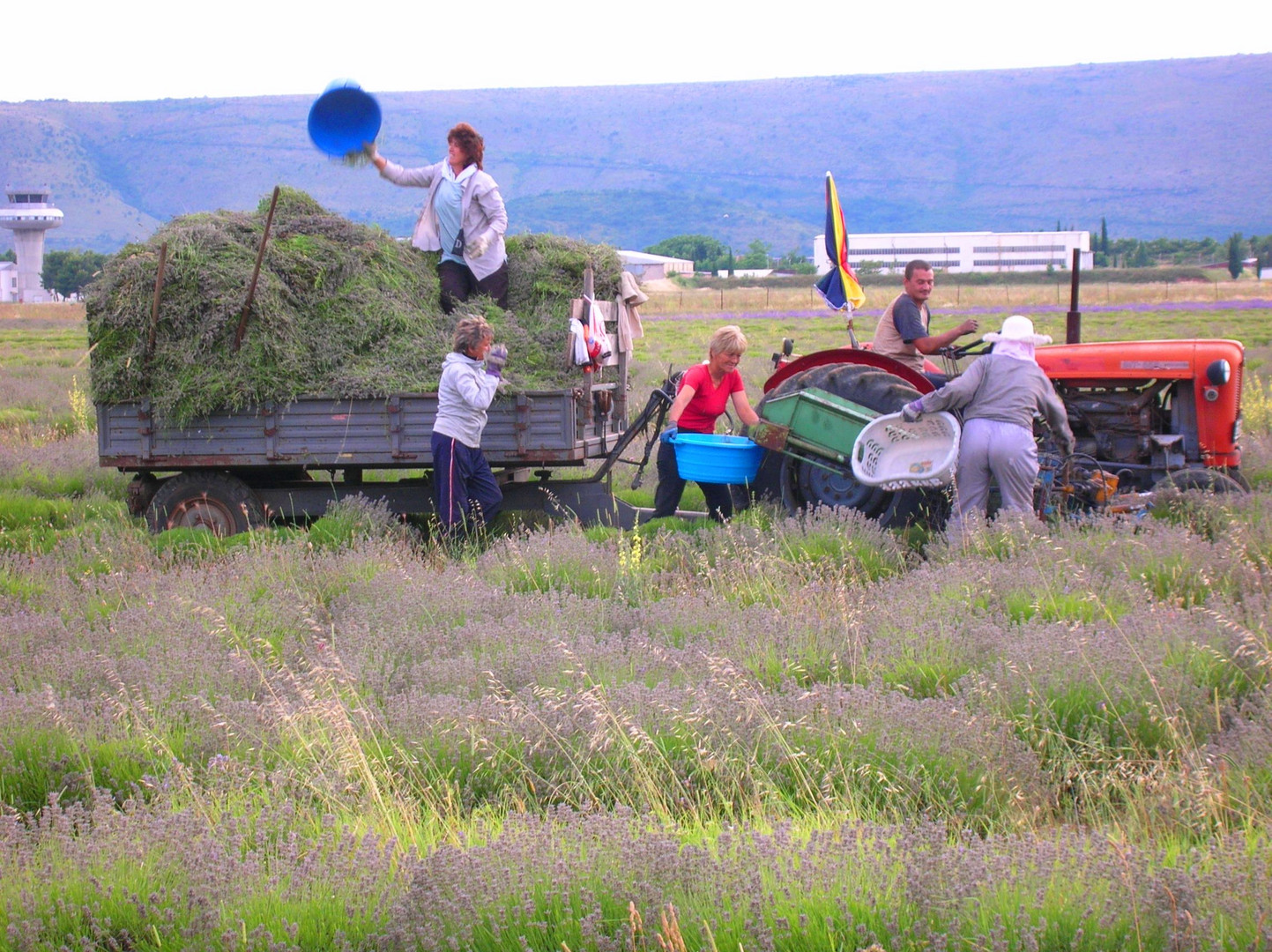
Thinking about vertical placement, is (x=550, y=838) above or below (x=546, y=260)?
below

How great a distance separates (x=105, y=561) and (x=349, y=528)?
4.99ft

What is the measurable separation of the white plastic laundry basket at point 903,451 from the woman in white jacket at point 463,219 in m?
3.23

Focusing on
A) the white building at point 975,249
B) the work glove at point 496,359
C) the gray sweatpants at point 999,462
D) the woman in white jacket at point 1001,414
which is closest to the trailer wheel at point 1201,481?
the woman in white jacket at point 1001,414

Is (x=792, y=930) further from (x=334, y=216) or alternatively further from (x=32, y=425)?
(x=32, y=425)

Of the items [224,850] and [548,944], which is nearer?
[548,944]

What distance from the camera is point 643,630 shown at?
5.42m

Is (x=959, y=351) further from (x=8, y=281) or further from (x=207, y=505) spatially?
(x=8, y=281)

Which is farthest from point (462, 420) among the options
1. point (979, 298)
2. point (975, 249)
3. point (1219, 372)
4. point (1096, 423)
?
point (975, 249)

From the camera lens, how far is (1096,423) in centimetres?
814

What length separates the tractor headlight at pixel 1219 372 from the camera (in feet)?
24.9

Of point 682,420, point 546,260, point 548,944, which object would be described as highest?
point 546,260

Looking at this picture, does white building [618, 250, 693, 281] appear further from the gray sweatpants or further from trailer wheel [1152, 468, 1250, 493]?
the gray sweatpants

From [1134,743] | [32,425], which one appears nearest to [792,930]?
[1134,743]

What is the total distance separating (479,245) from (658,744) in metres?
5.54
